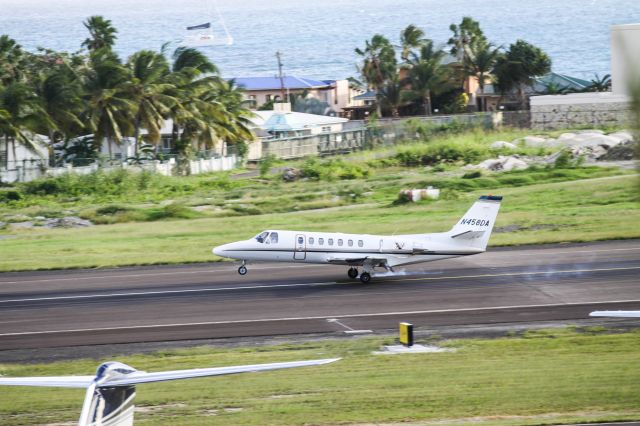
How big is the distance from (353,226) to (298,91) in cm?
9419

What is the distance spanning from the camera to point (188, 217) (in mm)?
57344

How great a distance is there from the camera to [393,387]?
23.3 metres

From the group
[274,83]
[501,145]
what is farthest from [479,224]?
[274,83]

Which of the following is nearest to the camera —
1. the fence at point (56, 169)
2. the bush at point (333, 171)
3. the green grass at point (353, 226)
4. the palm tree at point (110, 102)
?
the green grass at point (353, 226)

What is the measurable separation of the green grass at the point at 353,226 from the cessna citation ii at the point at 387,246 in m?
7.52

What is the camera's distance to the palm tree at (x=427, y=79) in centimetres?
11625

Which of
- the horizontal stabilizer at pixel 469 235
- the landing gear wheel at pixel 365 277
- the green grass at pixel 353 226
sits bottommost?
the landing gear wheel at pixel 365 277

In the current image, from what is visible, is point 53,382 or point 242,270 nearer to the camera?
point 53,382

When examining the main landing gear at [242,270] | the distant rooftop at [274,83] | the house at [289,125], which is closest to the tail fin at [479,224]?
the main landing gear at [242,270]

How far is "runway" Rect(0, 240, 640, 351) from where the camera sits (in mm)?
30609

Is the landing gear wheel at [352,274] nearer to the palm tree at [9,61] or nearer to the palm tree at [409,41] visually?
the palm tree at [9,61]

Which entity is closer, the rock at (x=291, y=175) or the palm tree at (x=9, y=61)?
the rock at (x=291, y=175)

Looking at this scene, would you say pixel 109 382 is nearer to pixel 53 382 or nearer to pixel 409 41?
pixel 53 382

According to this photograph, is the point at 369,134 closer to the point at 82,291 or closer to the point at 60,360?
the point at 82,291
